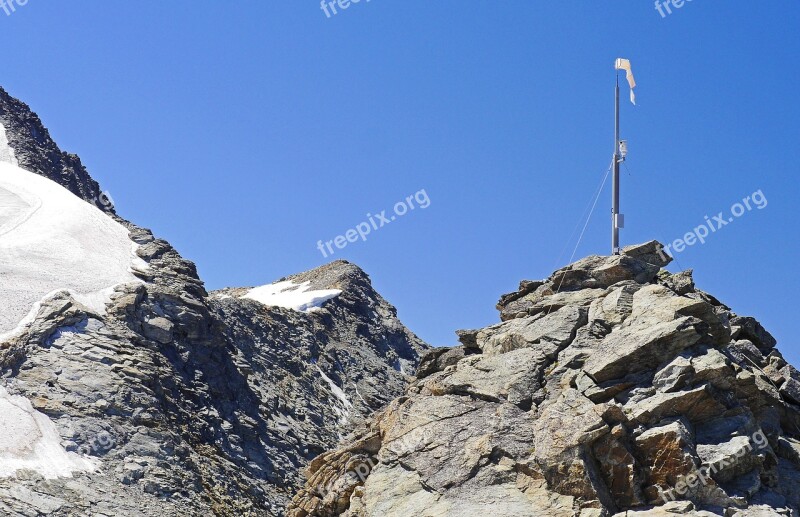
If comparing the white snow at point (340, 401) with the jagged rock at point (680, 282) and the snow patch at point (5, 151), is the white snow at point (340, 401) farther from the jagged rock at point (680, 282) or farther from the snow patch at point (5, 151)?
the jagged rock at point (680, 282)

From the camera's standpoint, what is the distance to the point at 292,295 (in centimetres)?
11362

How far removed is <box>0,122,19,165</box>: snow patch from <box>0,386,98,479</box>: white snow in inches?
2341

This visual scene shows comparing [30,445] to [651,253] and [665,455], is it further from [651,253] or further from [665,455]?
[665,455]

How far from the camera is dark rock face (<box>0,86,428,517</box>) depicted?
47312mm

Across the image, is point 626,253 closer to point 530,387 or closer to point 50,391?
point 530,387

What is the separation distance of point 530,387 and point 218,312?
6412cm

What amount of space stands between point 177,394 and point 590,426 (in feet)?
143

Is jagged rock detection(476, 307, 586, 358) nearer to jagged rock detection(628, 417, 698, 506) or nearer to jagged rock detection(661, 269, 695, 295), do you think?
jagged rock detection(661, 269, 695, 295)

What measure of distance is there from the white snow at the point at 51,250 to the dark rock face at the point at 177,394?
1.38 meters

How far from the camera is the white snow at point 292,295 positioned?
4242 inches
